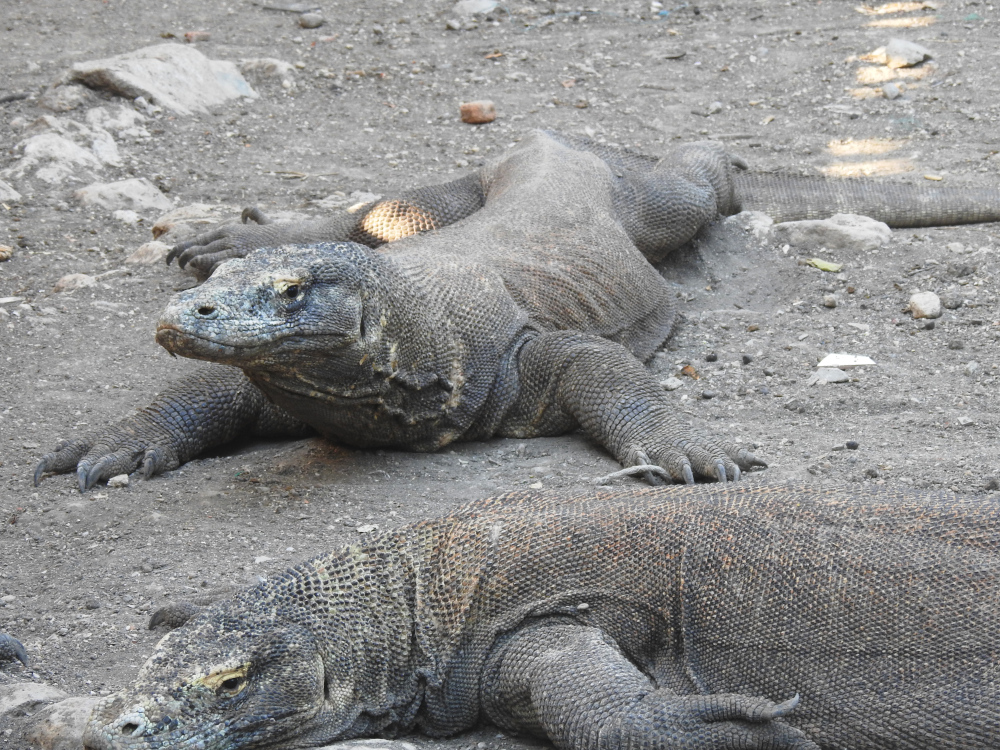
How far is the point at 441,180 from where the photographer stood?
8375 millimetres

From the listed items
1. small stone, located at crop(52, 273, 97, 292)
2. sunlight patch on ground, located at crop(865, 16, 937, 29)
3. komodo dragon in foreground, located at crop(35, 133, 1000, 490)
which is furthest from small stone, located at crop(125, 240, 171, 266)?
sunlight patch on ground, located at crop(865, 16, 937, 29)

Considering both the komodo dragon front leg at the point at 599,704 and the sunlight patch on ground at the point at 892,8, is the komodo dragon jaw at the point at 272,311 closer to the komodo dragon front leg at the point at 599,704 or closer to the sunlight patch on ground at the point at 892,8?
the komodo dragon front leg at the point at 599,704

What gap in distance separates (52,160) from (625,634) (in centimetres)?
637

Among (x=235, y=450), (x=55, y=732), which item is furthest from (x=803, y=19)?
(x=55, y=732)

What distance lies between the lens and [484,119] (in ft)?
30.8

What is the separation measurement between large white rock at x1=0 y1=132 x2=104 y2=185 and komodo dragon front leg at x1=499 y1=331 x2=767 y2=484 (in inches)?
165

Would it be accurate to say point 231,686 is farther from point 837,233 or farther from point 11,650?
point 837,233

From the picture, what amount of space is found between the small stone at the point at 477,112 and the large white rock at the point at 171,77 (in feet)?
5.59

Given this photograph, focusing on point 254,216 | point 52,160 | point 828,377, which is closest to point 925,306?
point 828,377

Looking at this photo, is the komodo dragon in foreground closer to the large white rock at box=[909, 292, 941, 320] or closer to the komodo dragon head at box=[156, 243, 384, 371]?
the komodo dragon head at box=[156, 243, 384, 371]

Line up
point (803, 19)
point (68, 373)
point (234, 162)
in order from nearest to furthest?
point (68, 373), point (234, 162), point (803, 19)

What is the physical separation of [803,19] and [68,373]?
759 cm

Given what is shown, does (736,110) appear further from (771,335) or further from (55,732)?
(55,732)

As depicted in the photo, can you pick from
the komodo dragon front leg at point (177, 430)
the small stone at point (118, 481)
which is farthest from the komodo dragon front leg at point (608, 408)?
the small stone at point (118, 481)
